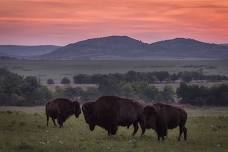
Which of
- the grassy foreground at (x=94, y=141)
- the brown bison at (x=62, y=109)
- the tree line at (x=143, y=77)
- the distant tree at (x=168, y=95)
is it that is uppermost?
the brown bison at (x=62, y=109)

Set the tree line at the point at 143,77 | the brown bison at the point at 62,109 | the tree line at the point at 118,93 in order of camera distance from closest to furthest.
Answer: the brown bison at the point at 62,109 → the tree line at the point at 118,93 → the tree line at the point at 143,77

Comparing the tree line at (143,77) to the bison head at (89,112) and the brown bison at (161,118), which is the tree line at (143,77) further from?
the brown bison at (161,118)

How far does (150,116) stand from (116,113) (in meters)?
1.96

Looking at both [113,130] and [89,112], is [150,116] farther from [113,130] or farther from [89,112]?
[89,112]

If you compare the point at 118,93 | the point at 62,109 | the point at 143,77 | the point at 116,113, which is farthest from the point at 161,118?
the point at 143,77

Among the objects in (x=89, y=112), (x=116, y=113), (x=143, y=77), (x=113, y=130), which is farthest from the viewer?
(x=143, y=77)

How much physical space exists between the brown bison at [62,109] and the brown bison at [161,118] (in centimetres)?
891

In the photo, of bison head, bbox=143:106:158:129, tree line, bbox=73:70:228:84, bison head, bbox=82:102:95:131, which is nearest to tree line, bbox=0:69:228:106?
tree line, bbox=73:70:228:84

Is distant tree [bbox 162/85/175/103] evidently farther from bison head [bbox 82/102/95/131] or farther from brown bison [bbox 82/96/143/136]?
brown bison [bbox 82/96/143/136]

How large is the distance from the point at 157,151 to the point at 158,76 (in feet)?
507

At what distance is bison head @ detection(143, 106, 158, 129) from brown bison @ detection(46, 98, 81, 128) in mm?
8826

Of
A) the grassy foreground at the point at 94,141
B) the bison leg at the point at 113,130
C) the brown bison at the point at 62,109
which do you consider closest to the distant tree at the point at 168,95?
the brown bison at the point at 62,109

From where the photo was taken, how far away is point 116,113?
89.2 feet

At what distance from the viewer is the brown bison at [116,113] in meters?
27.2
